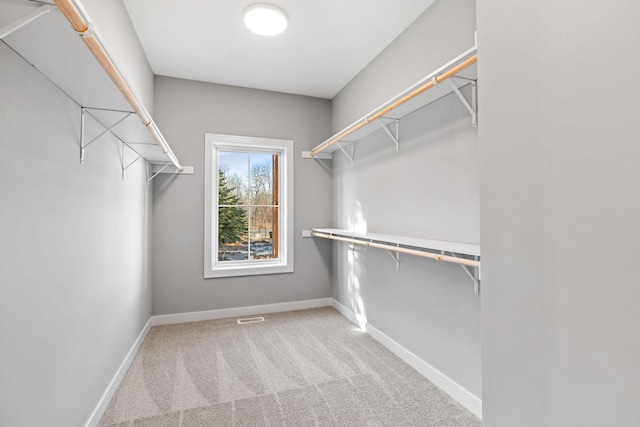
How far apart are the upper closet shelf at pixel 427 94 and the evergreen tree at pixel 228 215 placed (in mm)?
1497

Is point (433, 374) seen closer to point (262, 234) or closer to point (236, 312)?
point (236, 312)

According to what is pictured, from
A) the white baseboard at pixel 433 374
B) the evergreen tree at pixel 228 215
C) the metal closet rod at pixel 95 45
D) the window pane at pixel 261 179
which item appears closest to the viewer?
the metal closet rod at pixel 95 45

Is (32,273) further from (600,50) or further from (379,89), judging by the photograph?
(379,89)

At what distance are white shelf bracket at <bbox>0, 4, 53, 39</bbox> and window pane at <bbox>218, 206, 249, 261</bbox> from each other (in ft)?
9.10

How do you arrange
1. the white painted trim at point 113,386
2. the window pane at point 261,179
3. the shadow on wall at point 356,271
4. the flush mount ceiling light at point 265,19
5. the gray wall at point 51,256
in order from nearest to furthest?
1. the gray wall at point 51,256
2. the white painted trim at point 113,386
3. the flush mount ceiling light at point 265,19
4. the shadow on wall at point 356,271
5. the window pane at point 261,179

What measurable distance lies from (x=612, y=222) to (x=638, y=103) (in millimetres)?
211

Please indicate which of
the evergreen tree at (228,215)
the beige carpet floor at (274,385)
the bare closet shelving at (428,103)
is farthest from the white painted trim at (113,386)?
the bare closet shelving at (428,103)

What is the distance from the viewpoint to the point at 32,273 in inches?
45.9

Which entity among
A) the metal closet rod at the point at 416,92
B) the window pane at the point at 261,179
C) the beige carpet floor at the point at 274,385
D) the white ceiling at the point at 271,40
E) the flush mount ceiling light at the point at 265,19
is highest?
the white ceiling at the point at 271,40

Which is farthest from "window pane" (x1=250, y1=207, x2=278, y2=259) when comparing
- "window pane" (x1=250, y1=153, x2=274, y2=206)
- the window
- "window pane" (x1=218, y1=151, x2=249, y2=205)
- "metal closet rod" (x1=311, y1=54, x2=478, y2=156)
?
"metal closet rod" (x1=311, y1=54, x2=478, y2=156)

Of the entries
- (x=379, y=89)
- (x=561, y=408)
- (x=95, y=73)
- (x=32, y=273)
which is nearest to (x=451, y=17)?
(x=379, y=89)

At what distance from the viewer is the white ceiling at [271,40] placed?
217 cm

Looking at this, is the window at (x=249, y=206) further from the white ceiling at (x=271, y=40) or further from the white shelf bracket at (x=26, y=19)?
the white shelf bracket at (x=26, y=19)

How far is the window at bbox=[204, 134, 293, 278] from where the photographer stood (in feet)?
11.3
